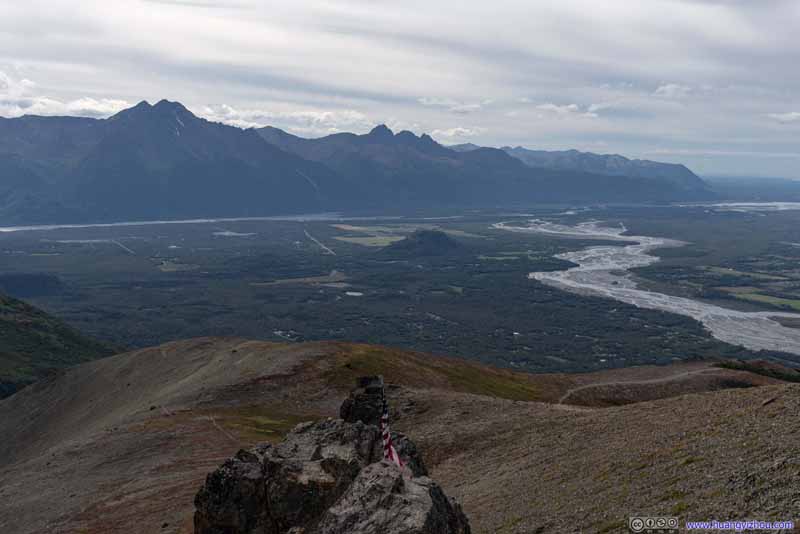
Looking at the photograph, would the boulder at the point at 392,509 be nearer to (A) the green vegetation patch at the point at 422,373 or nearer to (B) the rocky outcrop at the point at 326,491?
(B) the rocky outcrop at the point at 326,491

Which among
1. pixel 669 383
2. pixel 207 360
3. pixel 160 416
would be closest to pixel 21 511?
pixel 160 416

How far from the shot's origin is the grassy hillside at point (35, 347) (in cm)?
15275

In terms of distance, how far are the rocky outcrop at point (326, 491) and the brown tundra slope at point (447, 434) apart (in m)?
6.86

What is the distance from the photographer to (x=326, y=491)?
101 feet

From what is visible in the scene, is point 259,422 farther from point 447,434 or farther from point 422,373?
point 422,373

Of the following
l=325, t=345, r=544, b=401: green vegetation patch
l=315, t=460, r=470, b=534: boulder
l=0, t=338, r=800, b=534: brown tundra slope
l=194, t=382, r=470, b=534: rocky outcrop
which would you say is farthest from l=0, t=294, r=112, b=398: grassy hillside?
l=315, t=460, r=470, b=534: boulder

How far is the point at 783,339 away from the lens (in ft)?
650

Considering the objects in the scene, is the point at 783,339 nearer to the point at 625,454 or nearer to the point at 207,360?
the point at 207,360

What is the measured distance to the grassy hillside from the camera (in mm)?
152750

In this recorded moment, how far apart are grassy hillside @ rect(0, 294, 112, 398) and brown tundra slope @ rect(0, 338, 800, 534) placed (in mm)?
46809

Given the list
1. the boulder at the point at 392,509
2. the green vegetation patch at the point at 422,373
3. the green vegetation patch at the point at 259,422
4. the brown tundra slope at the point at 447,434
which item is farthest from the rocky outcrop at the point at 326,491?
the green vegetation patch at the point at 422,373

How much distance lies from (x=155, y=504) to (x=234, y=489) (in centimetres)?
1626

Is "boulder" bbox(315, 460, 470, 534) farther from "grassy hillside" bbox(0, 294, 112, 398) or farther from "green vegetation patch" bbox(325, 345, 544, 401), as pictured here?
"grassy hillside" bbox(0, 294, 112, 398)

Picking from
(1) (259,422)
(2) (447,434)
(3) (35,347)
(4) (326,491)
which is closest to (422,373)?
(1) (259,422)
